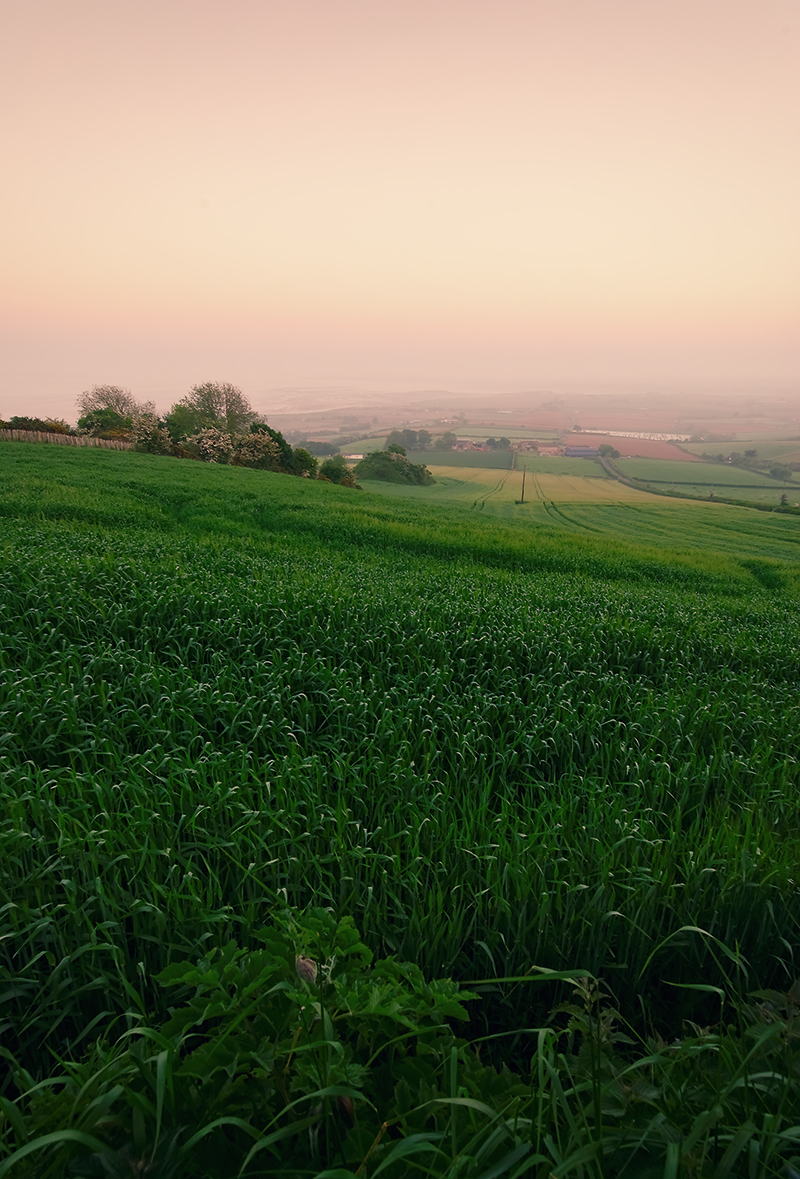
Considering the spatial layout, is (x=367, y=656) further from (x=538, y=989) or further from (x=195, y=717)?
(x=538, y=989)

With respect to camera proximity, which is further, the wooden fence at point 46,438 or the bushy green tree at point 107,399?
the bushy green tree at point 107,399

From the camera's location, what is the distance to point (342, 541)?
710 inches

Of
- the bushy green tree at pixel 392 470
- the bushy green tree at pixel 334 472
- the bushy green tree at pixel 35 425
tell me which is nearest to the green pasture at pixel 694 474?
the bushy green tree at pixel 392 470

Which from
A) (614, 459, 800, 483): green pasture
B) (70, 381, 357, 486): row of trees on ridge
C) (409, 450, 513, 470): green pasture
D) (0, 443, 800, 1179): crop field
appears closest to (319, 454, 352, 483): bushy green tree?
(70, 381, 357, 486): row of trees on ridge

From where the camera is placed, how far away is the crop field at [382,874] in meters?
1.71

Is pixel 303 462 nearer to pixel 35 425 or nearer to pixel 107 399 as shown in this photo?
pixel 35 425

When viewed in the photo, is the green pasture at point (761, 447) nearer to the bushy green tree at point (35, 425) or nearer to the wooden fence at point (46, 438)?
the wooden fence at point (46, 438)

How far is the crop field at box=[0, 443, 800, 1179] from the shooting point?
1708 mm

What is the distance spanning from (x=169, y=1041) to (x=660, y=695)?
21.4 ft

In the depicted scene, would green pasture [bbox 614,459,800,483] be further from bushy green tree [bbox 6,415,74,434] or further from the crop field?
the crop field

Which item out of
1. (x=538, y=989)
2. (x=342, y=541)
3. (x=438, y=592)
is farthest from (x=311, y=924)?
(x=342, y=541)

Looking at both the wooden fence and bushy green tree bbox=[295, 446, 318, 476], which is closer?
the wooden fence

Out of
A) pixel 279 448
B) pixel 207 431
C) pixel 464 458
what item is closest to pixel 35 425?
pixel 207 431

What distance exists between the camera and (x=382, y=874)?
3.39m
